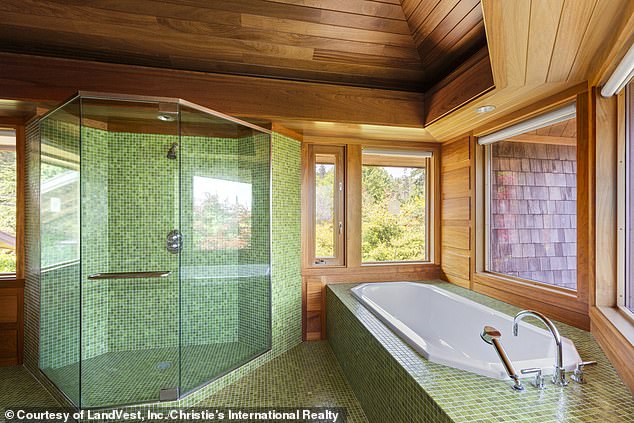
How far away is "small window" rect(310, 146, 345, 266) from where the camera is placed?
3.03 metres

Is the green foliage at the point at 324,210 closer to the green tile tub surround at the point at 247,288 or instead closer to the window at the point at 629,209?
the green tile tub surround at the point at 247,288

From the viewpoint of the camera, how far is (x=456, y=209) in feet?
9.73

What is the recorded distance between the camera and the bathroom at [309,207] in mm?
1623

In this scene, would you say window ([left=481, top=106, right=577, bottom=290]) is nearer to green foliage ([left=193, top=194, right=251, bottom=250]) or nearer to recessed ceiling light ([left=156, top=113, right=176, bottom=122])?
green foliage ([left=193, top=194, right=251, bottom=250])

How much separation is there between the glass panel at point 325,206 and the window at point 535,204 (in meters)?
1.32

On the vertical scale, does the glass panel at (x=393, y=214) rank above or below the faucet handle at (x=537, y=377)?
above

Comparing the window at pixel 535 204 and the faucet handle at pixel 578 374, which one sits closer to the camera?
the faucet handle at pixel 578 374

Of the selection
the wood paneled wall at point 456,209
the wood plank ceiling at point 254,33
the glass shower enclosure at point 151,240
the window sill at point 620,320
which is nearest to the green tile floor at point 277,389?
the glass shower enclosure at point 151,240

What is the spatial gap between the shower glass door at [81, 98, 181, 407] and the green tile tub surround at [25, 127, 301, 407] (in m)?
0.01

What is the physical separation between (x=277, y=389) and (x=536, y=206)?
2.19 metres

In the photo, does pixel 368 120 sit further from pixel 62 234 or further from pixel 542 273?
pixel 62 234

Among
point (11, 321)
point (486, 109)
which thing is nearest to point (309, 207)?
point (486, 109)

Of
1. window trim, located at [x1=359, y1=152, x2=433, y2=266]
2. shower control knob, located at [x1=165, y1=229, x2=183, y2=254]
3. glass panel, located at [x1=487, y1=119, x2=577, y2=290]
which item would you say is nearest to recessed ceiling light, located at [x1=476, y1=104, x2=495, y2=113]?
glass panel, located at [x1=487, y1=119, x2=577, y2=290]

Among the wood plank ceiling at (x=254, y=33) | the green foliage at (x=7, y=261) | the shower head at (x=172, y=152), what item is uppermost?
the wood plank ceiling at (x=254, y=33)
